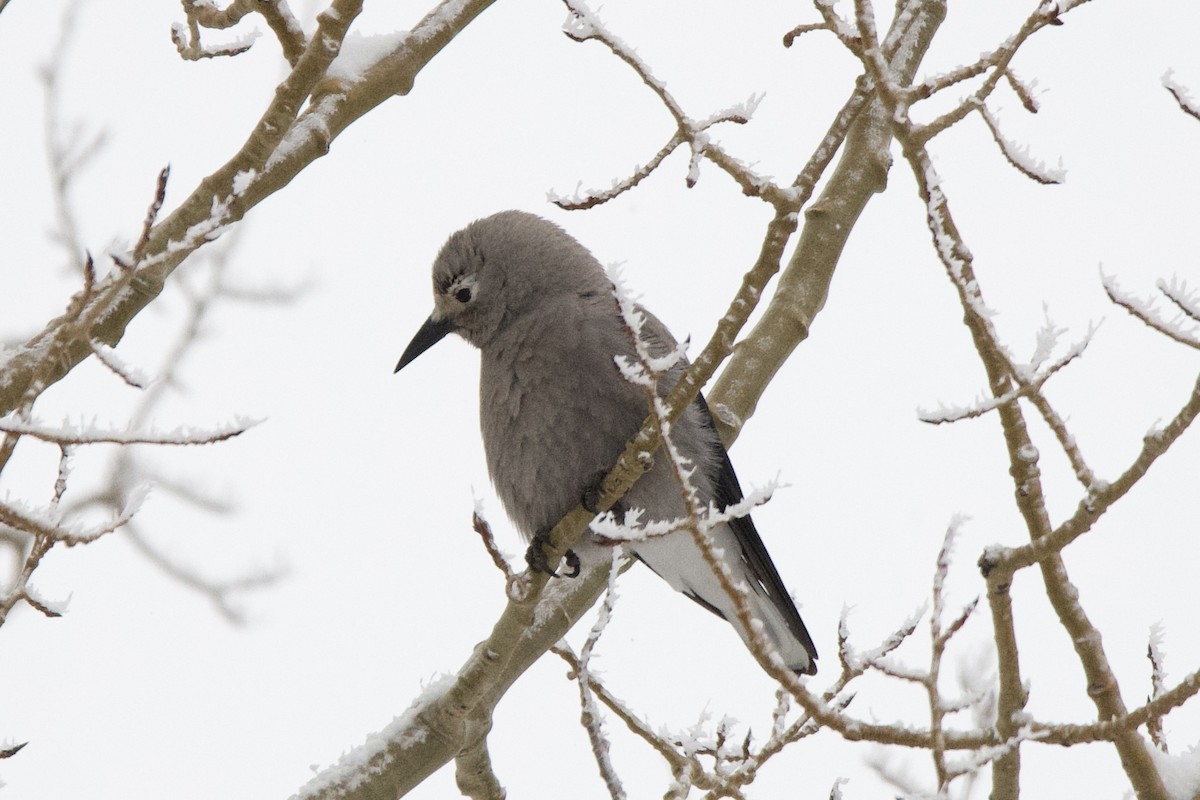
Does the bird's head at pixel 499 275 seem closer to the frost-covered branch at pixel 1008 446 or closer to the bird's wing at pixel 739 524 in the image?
the bird's wing at pixel 739 524

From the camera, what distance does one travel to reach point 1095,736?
2195 mm

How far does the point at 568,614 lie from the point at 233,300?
1.48 metres

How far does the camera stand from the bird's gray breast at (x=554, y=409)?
3.99 m

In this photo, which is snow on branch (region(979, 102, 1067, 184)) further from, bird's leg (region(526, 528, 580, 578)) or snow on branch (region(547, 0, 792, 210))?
bird's leg (region(526, 528, 580, 578))

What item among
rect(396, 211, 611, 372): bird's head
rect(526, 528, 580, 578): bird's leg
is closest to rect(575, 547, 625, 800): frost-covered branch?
rect(526, 528, 580, 578): bird's leg

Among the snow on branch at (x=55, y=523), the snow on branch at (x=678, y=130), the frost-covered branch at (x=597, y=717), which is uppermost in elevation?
the snow on branch at (x=678, y=130)

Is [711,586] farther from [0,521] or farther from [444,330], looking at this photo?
[0,521]

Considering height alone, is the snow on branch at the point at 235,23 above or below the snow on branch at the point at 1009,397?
above

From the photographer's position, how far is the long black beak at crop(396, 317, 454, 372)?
4.88 metres

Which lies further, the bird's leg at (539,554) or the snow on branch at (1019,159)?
the bird's leg at (539,554)

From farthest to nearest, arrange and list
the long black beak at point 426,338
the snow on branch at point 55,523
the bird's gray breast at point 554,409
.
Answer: the long black beak at point 426,338, the bird's gray breast at point 554,409, the snow on branch at point 55,523

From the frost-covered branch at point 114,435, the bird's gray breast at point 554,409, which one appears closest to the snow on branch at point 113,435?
the frost-covered branch at point 114,435

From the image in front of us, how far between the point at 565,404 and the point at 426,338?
3.65 feet

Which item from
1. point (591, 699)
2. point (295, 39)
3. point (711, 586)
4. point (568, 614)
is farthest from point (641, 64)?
point (711, 586)
